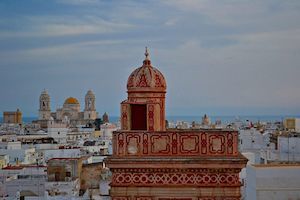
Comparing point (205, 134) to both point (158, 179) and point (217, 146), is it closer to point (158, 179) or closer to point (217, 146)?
point (217, 146)

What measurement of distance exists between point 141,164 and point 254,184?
667cm

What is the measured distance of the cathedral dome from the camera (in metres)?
9.20

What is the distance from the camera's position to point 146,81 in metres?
9.23

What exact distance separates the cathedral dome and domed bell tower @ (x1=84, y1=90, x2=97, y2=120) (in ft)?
261

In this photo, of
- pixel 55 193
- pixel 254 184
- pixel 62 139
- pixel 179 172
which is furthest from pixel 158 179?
pixel 62 139

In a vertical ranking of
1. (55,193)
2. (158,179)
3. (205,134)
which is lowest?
(55,193)

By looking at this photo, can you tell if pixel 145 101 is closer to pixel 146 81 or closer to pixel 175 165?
pixel 146 81

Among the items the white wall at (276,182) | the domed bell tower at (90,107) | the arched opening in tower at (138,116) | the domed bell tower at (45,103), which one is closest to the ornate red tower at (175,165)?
the arched opening in tower at (138,116)

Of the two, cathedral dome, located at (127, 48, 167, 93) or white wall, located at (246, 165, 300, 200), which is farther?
white wall, located at (246, 165, 300, 200)

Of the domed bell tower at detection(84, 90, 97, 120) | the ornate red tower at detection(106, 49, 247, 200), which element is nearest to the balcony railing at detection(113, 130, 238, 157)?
the ornate red tower at detection(106, 49, 247, 200)

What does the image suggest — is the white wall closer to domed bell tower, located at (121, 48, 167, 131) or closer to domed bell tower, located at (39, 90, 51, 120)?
domed bell tower, located at (121, 48, 167, 131)

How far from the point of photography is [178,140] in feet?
27.1

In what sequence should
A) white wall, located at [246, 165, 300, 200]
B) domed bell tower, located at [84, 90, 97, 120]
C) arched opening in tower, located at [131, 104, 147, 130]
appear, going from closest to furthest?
arched opening in tower, located at [131, 104, 147, 130], white wall, located at [246, 165, 300, 200], domed bell tower, located at [84, 90, 97, 120]

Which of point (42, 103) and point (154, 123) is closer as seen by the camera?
point (154, 123)
